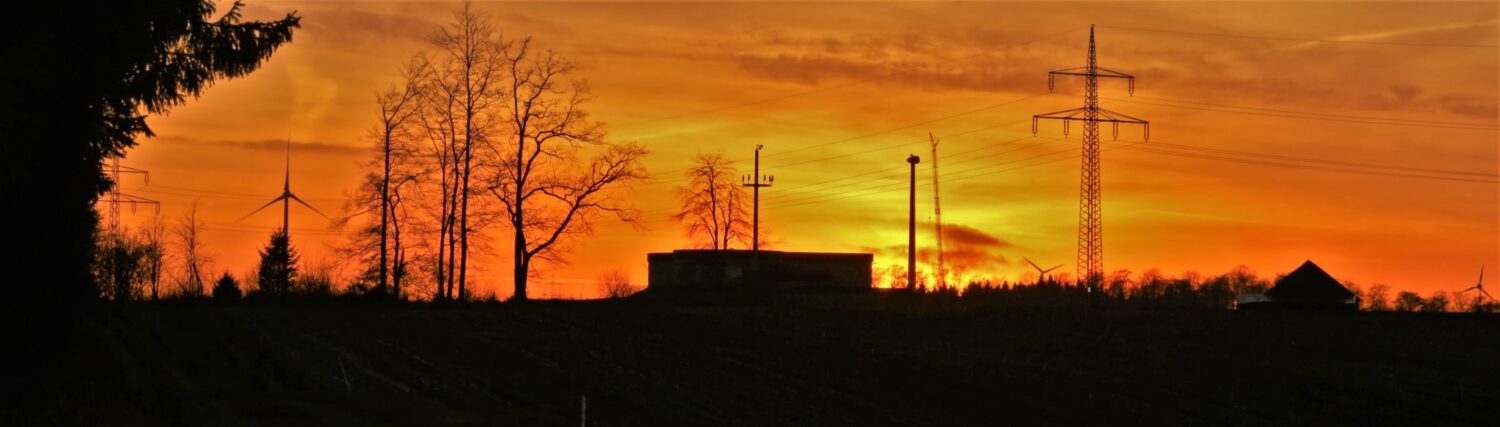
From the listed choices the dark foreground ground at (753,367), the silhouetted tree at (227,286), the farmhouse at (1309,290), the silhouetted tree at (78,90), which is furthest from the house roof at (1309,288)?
the silhouetted tree at (78,90)

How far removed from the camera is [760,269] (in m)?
91.9

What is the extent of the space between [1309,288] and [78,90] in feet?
259

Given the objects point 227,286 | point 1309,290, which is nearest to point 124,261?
point 227,286

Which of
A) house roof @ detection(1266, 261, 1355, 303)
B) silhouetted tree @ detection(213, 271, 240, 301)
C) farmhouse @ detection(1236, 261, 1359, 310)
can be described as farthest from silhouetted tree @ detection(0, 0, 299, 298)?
house roof @ detection(1266, 261, 1355, 303)

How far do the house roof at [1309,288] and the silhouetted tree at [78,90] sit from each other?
243ft

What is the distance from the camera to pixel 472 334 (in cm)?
4872

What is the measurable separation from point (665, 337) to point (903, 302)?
59.0 feet

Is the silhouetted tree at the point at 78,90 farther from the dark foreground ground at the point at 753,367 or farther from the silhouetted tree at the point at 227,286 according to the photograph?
the silhouetted tree at the point at 227,286

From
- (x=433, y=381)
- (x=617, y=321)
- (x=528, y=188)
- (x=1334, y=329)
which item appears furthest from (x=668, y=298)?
(x=433, y=381)

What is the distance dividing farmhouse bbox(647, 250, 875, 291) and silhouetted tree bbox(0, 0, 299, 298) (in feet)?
200

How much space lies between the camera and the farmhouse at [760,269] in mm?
90875

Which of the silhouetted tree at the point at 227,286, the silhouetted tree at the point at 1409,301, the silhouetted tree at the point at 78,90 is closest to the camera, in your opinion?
the silhouetted tree at the point at 78,90

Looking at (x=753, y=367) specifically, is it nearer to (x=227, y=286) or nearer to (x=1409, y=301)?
(x=227, y=286)

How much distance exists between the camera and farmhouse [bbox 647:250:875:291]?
298 ft
